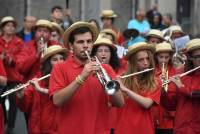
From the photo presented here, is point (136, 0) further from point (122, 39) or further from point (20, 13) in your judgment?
point (122, 39)

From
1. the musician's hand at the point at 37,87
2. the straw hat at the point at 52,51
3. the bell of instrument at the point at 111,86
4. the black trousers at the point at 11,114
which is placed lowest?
Result: the black trousers at the point at 11,114

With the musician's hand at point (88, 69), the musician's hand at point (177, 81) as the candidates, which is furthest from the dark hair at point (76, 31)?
the musician's hand at point (177, 81)

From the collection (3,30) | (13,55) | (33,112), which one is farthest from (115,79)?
(3,30)

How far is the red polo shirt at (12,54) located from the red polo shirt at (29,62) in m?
0.51

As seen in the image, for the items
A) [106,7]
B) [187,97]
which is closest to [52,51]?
[187,97]

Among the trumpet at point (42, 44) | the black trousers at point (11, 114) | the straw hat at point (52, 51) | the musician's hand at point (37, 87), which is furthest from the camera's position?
the black trousers at point (11, 114)

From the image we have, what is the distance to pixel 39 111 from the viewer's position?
865 centimetres

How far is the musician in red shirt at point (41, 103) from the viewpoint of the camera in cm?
851

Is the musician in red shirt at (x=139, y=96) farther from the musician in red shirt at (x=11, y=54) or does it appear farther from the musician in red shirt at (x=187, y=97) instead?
the musician in red shirt at (x=11, y=54)

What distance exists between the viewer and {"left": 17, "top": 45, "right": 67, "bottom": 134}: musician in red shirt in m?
8.51

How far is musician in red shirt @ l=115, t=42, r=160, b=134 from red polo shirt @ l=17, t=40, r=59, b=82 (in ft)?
6.87

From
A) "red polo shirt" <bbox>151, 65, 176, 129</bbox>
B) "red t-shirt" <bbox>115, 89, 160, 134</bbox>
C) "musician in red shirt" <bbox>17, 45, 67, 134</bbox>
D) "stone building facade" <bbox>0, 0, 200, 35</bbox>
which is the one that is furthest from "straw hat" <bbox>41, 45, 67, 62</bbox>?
"stone building facade" <bbox>0, 0, 200, 35</bbox>

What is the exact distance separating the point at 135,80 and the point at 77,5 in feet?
41.4

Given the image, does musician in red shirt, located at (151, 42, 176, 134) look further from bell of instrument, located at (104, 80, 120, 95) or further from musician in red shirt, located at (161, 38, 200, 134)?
bell of instrument, located at (104, 80, 120, 95)
